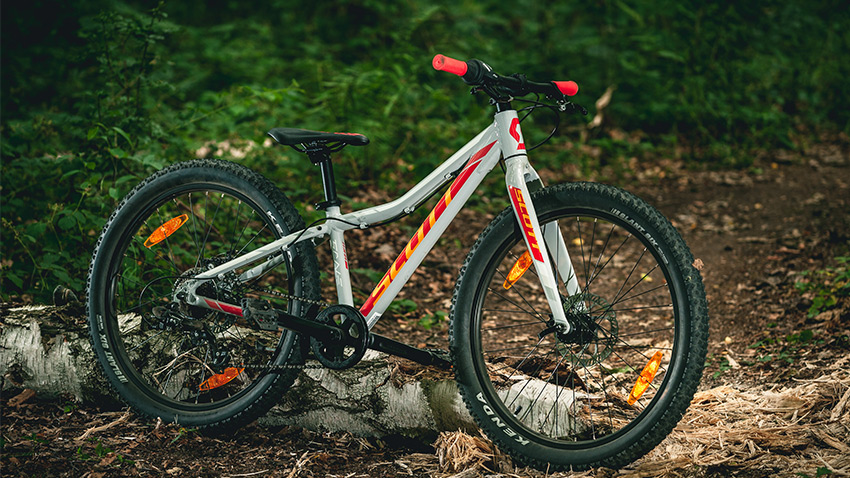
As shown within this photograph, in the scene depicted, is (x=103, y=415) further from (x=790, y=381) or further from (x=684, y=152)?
(x=684, y=152)

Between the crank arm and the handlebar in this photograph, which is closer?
the handlebar

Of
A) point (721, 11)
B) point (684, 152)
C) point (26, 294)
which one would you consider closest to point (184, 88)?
point (26, 294)

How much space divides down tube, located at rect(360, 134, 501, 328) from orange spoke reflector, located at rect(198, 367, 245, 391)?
0.66 m

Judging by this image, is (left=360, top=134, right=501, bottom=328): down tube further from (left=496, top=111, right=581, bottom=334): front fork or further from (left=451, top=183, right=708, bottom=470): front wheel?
(left=451, top=183, right=708, bottom=470): front wheel

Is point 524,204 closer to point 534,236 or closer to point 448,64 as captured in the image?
point 534,236

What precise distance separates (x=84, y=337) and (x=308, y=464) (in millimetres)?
1336

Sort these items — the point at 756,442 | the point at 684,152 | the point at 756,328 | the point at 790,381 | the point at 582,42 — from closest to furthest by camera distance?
1. the point at 756,442
2. the point at 790,381
3. the point at 756,328
4. the point at 684,152
5. the point at 582,42

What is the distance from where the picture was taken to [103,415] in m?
3.01

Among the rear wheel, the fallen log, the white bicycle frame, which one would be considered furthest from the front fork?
the rear wheel

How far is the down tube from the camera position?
268 cm

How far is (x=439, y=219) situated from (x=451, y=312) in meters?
0.39

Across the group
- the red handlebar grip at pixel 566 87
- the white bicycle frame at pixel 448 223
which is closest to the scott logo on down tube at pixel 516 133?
the white bicycle frame at pixel 448 223

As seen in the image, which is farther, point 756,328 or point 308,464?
point 756,328

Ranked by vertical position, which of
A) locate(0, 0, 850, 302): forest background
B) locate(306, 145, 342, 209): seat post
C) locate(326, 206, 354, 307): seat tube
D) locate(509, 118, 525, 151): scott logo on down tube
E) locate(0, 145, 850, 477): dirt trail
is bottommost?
locate(0, 145, 850, 477): dirt trail
